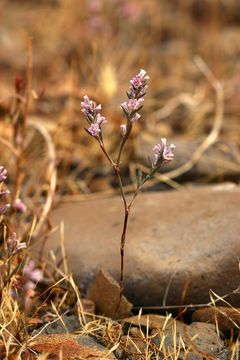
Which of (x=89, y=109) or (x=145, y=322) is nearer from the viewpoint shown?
(x=89, y=109)

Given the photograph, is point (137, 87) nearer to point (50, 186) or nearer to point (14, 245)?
point (14, 245)

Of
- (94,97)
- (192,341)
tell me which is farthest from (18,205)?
(94,97)

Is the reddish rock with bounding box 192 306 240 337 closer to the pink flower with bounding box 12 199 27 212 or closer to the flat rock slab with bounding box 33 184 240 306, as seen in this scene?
the flat rock slab with bounding box 33 184 240 306

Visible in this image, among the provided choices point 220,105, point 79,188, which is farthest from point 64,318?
point 220,105

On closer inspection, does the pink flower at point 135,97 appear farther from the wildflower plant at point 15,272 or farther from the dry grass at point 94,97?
the dry grass at point 94,97

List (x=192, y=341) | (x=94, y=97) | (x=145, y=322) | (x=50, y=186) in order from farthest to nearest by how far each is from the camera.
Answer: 1. (x=94, y=97)
2. (x=50, y=186)
3. (x=145, y=322)
4. (x=192, y=341)

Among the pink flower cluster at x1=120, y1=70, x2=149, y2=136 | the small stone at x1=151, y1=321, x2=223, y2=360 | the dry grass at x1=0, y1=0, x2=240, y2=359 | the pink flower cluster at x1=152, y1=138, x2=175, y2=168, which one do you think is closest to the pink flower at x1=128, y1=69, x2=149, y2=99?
the pink flower cluster at x1=120, y1=70, x2=149, y2=136
